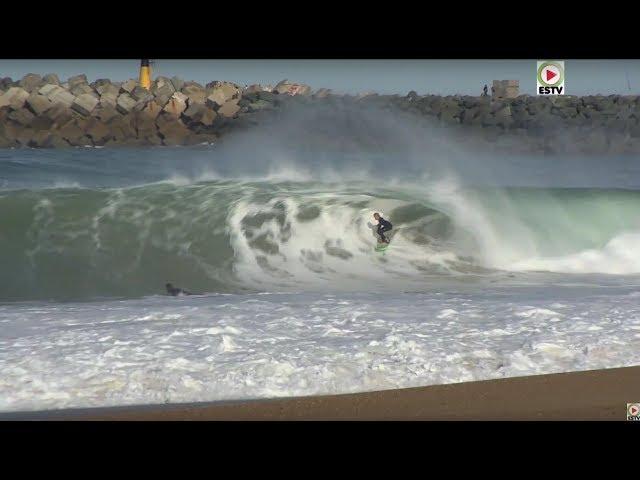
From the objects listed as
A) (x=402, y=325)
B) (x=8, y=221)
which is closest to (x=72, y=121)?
(x=8, y=221)

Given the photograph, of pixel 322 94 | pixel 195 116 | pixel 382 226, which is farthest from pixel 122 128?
pixel 382 226

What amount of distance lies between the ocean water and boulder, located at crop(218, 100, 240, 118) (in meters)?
1.26

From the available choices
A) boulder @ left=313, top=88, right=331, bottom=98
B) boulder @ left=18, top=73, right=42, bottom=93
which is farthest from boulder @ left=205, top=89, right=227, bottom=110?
boulder @ left=313, top=88, right=331, bottom=98

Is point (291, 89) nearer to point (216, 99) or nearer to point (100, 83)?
point (216, 99)

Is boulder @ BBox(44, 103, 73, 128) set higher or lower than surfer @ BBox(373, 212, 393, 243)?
higher

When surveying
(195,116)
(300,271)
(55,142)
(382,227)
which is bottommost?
(300,271)

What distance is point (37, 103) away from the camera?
776 inches

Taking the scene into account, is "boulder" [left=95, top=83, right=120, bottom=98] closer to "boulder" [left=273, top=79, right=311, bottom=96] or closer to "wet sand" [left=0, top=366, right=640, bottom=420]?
"boulder" [left=273, top=79, right=311, bottom=96]

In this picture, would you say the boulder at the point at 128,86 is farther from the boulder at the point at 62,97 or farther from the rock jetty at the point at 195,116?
the boulder at the point at 62,97

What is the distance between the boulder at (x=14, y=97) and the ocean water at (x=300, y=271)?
3.97ft

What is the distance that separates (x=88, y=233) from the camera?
36.7ft

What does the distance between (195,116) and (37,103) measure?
3006 mm

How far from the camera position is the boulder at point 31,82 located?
1933 centimetres

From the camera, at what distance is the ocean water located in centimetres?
550
